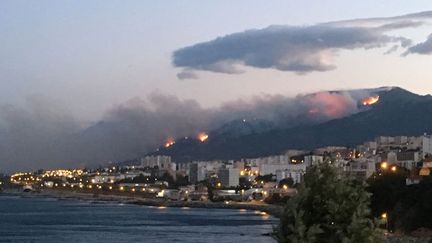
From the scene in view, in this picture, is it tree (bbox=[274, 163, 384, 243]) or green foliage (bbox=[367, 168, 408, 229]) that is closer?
tree (bbox=[274, 163, 384, 243])

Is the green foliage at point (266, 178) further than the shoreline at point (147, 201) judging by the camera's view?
Yes

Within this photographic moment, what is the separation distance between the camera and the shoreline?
83.1 m

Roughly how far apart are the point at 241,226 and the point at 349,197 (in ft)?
146

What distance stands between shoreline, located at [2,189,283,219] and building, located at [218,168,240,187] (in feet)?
45.5

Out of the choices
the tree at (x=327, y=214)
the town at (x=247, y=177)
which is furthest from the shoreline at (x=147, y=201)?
the tree at (x=327, y=214)

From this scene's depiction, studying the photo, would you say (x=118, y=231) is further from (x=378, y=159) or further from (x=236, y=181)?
(x=236, y=181)

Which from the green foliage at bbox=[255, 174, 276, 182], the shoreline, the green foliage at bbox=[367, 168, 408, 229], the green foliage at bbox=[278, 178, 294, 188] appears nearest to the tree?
the green foliage at bbox=[367, 168, 408, 229]

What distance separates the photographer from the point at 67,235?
45844 millimetres

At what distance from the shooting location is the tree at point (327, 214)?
22.0 feet

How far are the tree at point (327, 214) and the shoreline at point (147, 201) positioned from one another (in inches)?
2020

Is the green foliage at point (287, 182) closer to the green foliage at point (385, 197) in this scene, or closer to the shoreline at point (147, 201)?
the shoreline at point (147, 201)

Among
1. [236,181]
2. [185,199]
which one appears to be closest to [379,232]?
[185,199]

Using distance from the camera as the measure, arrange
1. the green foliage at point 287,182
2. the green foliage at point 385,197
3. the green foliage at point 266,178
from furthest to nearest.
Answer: the green foliage at point 266,178 < the green foliage at point 287,182 < the green foliage at point 385,197

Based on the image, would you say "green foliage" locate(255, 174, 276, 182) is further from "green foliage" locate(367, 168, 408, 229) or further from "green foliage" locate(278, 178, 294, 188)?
"green foliage" locate(367, 168, 408, 229)
